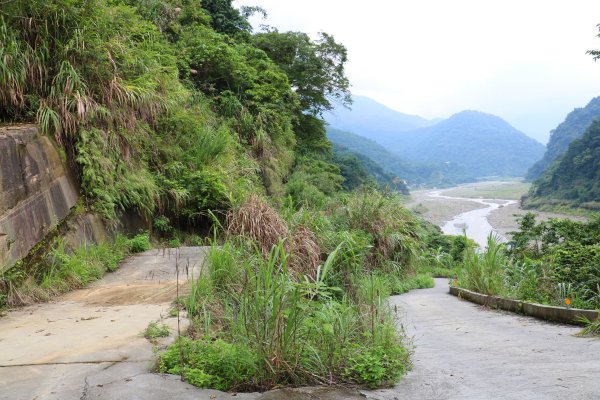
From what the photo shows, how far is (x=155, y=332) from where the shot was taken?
11.5 ft

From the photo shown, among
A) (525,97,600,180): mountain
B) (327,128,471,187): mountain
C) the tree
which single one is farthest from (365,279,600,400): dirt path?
(327,128,471,187): mountain

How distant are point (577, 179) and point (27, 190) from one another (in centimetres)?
5557

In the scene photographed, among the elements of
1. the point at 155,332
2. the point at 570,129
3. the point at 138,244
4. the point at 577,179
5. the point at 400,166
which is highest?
the point at 570,129

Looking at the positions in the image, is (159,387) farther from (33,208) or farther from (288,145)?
(288,145)

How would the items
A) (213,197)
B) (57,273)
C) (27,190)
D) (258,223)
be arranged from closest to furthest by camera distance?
(57,273) < (27,190) < (258,223) < (213,197)

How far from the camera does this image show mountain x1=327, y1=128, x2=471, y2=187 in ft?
352

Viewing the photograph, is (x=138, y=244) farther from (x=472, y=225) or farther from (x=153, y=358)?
(x=472, y=225)

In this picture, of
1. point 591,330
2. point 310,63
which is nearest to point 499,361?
point 591,330

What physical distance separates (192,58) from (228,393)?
38.3ft

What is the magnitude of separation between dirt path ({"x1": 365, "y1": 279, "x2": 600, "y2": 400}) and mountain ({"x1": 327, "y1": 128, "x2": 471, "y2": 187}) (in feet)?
304

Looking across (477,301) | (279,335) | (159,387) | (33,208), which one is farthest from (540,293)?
(33,208)

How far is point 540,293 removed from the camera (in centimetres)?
652

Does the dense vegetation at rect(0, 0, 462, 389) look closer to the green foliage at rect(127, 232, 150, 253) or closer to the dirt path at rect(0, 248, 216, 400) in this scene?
the green foliage at rect(127, 232, 150, 253)

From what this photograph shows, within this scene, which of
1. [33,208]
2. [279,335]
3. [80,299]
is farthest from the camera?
[33,208]
